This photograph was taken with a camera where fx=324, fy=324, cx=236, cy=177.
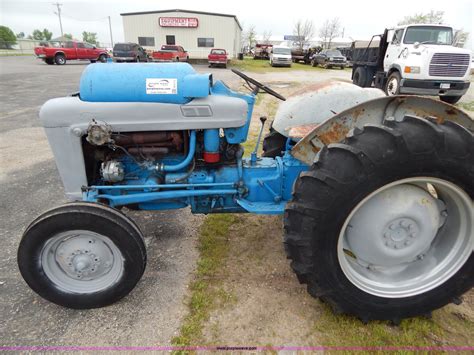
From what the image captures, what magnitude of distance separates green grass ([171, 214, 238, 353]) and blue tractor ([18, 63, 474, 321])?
1.52 ft

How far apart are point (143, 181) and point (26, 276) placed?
0.91 meters

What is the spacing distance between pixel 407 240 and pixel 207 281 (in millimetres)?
1362

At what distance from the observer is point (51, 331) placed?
6.38 ft

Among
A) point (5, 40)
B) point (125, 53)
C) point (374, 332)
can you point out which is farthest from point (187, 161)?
point (5, 40)

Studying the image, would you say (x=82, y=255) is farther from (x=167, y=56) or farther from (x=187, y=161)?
(x=167, y=56)

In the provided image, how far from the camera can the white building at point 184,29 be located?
31.2 metres

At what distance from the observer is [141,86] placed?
79.7 inches

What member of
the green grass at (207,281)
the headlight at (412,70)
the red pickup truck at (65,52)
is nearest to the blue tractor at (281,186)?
the green grass at (207,281)

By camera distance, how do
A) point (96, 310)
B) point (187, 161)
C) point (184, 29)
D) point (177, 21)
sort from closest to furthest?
point (96, 310), point (187, 161), point (177, 21), point (184, 29)

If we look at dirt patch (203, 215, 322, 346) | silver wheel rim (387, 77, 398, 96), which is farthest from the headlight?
dirt patch (203, 215, 322, 346)

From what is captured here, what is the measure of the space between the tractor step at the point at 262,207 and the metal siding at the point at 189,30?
31.9 m

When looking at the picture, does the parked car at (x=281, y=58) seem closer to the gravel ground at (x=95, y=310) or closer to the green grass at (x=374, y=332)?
the gravel ground at (x=95, y=310)

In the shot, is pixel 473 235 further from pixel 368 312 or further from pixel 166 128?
pixel 166 128

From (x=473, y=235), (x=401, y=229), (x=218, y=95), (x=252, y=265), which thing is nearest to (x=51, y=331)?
(x=252, y=265)
